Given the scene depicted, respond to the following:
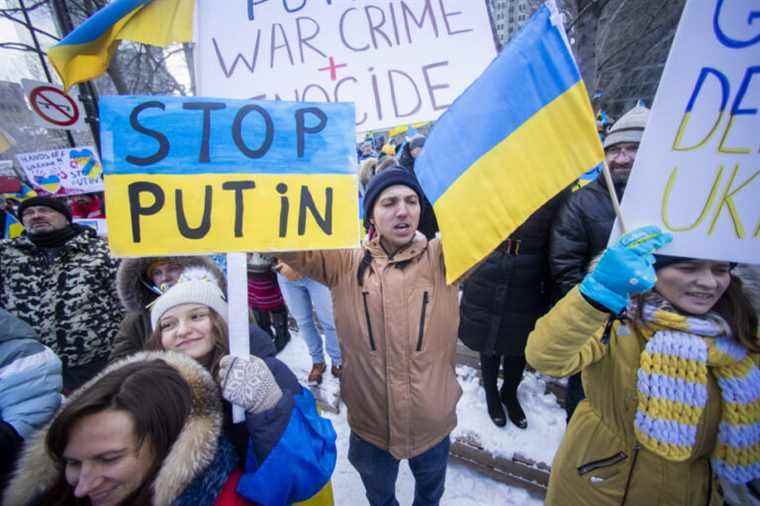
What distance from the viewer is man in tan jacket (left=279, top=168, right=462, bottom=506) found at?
155 centimetres

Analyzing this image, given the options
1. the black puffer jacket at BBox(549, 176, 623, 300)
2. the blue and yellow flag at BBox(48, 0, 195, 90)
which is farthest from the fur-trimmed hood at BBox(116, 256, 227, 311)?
the black puffer jacket at BBox(549, 176, 623, 300)

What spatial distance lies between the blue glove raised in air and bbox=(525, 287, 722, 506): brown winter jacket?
0.10 metres

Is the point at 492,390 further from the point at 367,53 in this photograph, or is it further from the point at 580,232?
the point at 367,53

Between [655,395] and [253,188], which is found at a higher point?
[253,188]

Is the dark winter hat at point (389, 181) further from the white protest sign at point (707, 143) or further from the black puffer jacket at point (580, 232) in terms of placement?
the black puffer jacket at point (580, 232)

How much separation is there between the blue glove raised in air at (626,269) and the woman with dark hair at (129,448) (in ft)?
4.45

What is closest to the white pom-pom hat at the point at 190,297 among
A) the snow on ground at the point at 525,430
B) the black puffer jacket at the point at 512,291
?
the black puffer jacket at the point at 512,291

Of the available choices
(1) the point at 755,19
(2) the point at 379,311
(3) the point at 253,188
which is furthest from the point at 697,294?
(3) the point at 253,188

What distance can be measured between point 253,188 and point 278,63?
24.4 inches

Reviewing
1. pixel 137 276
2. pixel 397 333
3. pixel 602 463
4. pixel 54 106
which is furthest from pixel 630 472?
pixel 54 106

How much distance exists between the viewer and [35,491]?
95 centimetres

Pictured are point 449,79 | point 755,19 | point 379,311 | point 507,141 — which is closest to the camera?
point 755,19

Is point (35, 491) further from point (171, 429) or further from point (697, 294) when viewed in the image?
point (697, 294)

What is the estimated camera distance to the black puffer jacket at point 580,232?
1.94 m
